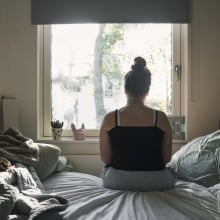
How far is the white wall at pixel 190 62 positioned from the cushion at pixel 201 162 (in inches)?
17.2

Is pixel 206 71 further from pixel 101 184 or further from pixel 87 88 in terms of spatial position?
pixel 101 184

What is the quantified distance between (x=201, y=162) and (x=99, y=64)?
1.11m

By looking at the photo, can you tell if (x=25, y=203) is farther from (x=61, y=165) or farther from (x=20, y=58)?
(x=20, y=58)

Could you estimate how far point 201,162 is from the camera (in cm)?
219

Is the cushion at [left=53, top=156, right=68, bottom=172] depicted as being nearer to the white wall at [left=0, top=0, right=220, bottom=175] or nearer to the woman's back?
the white wall at [left=0, top=0, right=220, bottom=175]

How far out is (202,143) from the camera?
2283 millimetres

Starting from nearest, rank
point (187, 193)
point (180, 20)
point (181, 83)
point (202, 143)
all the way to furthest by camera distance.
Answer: point (187, 193)
point (202, 143)
point (180, 20)
point (181, 83)

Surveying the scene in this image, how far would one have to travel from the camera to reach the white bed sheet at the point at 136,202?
5.10 ft

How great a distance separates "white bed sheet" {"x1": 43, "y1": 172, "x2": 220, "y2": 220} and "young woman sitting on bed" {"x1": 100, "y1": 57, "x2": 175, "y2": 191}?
7cm

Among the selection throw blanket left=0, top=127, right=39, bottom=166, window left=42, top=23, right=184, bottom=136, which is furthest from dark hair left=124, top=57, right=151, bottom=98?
window left=42, top=23, right=184, bottom=136

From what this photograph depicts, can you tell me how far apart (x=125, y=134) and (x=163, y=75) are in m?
0.99

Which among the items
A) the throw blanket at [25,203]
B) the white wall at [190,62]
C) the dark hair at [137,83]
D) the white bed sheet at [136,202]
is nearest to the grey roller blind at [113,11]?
the white wall at [190,62]

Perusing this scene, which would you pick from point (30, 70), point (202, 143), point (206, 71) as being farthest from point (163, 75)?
point (30, 70)

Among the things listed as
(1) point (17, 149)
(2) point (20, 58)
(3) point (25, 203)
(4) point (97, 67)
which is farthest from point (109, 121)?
(2) point (20, 58)
